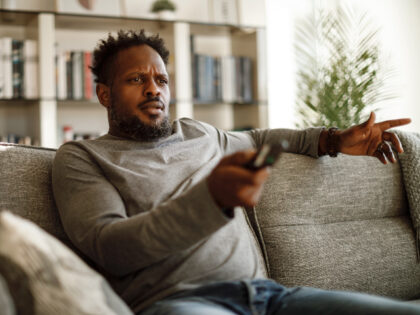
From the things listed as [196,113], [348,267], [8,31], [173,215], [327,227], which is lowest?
[348,267]

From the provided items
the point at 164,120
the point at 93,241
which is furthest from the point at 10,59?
the point at 93,241

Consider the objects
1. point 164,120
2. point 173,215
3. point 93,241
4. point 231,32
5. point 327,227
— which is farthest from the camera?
point 231,32

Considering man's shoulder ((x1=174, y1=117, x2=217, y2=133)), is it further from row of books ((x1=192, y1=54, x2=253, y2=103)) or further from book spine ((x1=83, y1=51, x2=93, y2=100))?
row of books ((x1=192, y1=54, x2=253, y2=103))

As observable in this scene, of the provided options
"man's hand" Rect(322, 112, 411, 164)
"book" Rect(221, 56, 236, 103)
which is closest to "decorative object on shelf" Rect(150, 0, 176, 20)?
"book" Rect(221, 56, 236, 103)

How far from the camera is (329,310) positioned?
100 centimetres

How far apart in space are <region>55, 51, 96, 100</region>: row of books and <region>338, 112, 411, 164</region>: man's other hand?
1890 mm

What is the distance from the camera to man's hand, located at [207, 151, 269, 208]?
0.82 m

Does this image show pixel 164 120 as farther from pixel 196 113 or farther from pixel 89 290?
pixel 196 113

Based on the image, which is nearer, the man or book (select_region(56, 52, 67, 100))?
the man

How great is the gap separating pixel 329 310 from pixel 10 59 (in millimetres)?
2426

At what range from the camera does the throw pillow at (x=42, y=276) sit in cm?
70

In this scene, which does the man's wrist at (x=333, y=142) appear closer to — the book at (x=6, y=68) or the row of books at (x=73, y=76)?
the row of books at (x=73, y=76)

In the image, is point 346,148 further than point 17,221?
Yes

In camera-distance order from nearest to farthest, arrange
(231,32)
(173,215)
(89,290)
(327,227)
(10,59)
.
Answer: (89,290) → (173,215) → (327,227) → (10,59) → (231,32)
